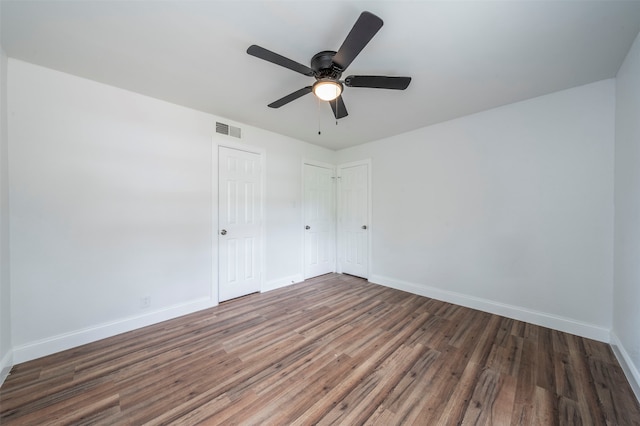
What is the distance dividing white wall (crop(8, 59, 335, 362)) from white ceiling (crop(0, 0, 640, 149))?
0.31 meters

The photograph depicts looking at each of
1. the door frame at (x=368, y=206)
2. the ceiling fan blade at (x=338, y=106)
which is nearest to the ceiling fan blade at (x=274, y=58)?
the ceiling fan blade at (x=338, y=106)

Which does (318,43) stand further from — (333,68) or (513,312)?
(513,312)

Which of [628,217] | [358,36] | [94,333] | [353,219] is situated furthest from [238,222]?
[628,217]

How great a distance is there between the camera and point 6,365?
1.83 m

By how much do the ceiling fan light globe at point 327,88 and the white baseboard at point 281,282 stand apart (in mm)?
2943

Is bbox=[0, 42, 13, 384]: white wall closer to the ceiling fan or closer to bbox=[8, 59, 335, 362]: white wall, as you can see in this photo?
bbox=[8, 59, 335, 362]: white wall

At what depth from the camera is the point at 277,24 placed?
62.9 inches

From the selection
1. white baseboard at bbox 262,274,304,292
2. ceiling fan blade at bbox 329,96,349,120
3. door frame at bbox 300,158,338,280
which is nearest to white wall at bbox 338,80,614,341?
door frame at bbox 300,158,338,280

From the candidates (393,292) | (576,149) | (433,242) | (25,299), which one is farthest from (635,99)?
(25,299)

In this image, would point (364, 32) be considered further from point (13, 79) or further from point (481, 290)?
point (481, 290)

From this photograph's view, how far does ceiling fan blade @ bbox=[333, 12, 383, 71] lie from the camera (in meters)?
1.21

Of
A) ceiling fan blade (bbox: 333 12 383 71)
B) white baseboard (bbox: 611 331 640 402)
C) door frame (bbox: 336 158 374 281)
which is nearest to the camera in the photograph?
ceiling fan blade (bbox: 333 12 383 71)

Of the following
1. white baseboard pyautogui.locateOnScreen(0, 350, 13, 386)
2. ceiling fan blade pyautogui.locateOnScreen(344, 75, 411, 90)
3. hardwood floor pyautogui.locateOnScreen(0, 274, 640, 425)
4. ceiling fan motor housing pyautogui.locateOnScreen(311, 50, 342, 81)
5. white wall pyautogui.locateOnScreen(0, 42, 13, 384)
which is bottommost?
hardwood floor pyautogui.locateOnScreen(0, 274, 640, 425)

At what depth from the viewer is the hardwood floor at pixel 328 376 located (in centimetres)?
148
